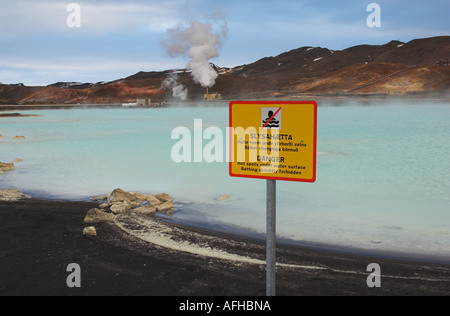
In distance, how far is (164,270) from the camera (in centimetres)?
429

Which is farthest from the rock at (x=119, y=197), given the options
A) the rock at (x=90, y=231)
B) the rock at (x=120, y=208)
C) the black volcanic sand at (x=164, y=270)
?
the rock at (x=90, y=231)

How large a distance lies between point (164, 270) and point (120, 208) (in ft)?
9.43

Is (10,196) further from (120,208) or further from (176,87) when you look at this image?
(176,87)

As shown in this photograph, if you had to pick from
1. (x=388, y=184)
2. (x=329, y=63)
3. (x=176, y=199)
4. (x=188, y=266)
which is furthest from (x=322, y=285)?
(x=329, y=63)

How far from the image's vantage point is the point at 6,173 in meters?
12.2

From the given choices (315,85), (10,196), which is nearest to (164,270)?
(10,196)

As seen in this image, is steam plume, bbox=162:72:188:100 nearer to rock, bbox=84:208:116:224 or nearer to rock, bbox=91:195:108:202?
rock, bbox=91:195:108:202

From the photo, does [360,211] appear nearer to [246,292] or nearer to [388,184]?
[388,184]

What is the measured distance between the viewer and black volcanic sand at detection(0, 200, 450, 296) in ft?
12.6

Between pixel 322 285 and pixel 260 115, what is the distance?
212 cm

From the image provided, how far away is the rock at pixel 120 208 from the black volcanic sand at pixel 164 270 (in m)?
1.06

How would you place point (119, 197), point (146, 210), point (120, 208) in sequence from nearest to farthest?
point (120, 208) → point (146, 210) → point (119, 197)

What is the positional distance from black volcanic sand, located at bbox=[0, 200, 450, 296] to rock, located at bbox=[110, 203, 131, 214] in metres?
1.06

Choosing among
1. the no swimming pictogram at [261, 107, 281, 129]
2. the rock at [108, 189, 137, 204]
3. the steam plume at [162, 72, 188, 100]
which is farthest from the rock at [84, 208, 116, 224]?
the steam plume at [162, 72, 188, 100]
